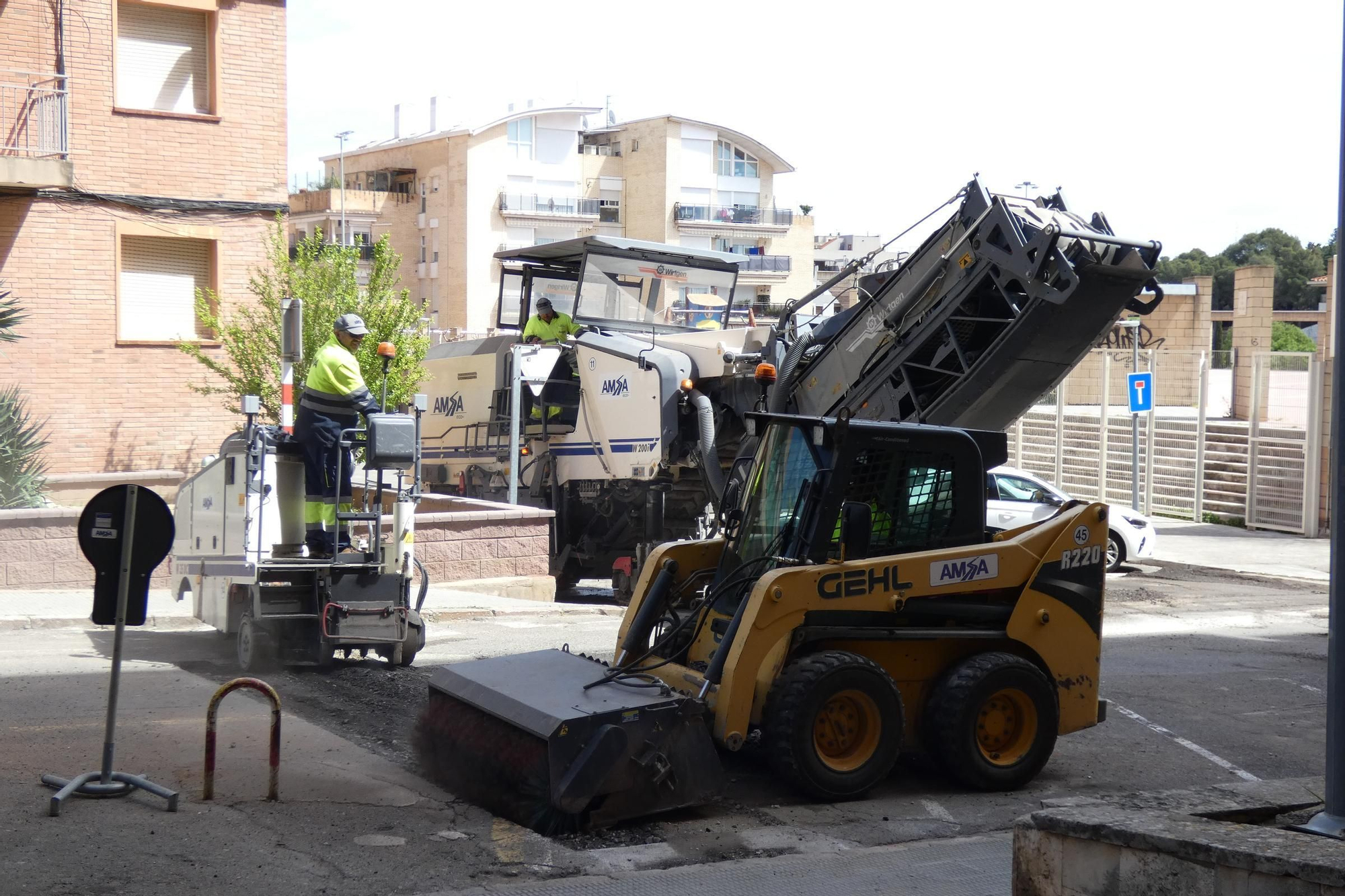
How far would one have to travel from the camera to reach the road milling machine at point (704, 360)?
10844 mm

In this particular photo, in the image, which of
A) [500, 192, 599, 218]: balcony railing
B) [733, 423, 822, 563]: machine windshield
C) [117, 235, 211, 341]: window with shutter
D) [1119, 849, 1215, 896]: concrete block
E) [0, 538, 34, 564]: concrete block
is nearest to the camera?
[1119, 849, 1215, 896]: concrete block

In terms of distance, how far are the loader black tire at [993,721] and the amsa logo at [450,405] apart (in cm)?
1079

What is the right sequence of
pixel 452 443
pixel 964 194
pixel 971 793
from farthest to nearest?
1. pixel 452 443
2. pixel 964 194
3. pixel 971 793

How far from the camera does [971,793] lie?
7359 mm

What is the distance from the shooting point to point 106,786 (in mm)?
6332

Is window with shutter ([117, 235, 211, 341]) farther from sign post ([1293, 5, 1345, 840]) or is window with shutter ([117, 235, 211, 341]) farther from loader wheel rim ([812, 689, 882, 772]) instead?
sign post ([1293, 5, 1345, 840])

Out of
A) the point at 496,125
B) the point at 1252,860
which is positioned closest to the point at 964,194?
the point at 1252,860

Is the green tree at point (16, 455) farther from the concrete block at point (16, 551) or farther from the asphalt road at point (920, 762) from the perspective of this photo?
the asphalt road at point (920, 762)

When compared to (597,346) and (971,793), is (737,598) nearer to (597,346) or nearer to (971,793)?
(971,793)

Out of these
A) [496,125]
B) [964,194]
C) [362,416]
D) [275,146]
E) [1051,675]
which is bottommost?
[1051,675]

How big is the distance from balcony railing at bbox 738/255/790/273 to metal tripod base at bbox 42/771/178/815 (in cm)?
6531

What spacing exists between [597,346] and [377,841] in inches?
356

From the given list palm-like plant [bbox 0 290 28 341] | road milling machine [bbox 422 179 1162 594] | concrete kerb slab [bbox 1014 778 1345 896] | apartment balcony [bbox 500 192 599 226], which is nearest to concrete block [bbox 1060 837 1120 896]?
concrete kerb slab [bbox 1014 778 1345 896]

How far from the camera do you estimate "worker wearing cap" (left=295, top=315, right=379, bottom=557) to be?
383 inches
